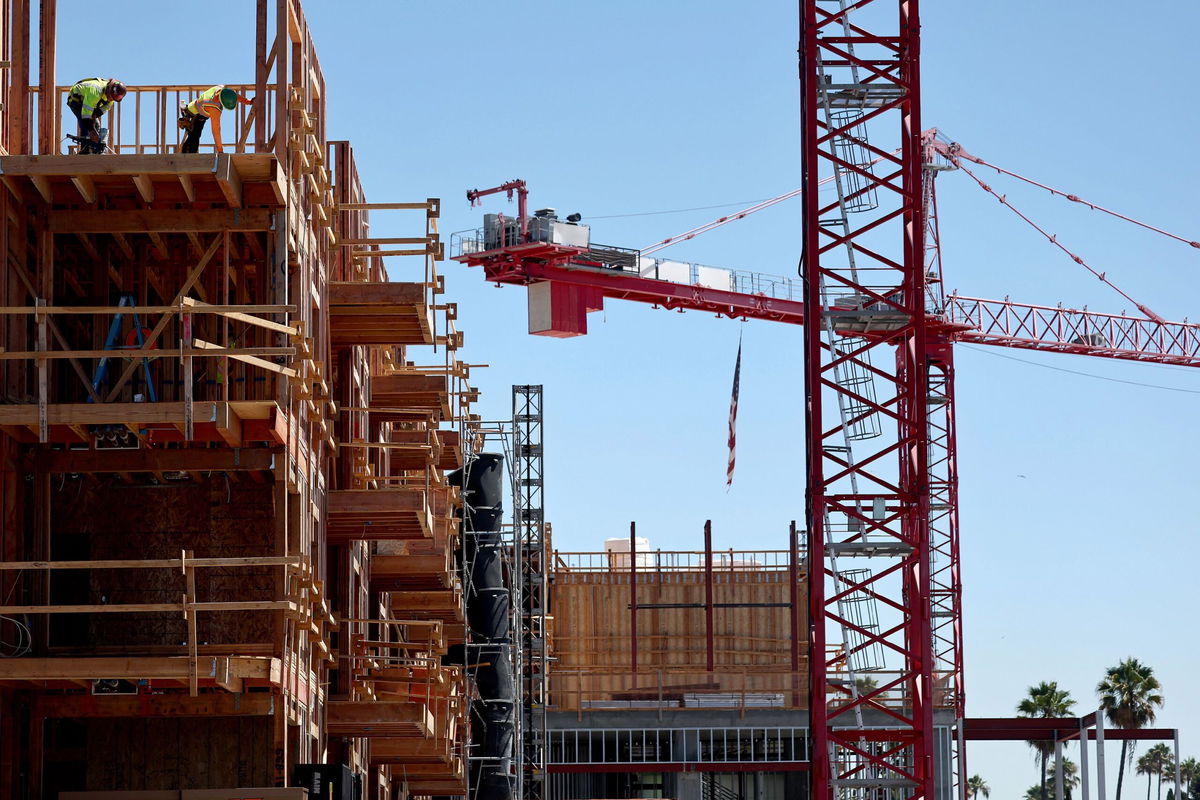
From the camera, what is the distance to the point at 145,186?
2233cm

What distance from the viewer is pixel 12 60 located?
23.2 m

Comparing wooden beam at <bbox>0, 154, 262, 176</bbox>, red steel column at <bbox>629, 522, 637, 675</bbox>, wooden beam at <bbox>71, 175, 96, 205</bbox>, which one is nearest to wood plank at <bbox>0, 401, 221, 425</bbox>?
wooden beam at <bbox>71, 175, 96, 205</bbox>

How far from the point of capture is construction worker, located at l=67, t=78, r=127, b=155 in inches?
891

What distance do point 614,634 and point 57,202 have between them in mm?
48226

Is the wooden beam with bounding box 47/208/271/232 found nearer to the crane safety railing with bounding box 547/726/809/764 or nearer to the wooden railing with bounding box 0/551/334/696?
the wooden railing with bounding box 0/551/334/696

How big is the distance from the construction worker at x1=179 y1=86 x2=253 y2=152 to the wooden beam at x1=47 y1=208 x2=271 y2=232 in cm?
83

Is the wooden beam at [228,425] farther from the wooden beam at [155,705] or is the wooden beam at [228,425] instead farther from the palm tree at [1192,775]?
the palm tree at [1192,775]

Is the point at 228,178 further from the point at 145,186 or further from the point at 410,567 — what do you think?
the point at 410,567

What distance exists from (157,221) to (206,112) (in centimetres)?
136

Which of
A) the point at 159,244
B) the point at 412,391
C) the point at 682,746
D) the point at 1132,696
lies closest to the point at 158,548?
the point at 159,244

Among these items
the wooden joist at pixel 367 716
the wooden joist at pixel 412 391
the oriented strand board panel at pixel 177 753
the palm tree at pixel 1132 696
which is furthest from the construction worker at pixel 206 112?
the palm tree at pixel 1132 696

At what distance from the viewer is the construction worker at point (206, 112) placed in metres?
23.1

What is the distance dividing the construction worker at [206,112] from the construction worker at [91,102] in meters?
0.91

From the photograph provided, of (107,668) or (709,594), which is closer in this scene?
(107,668)
